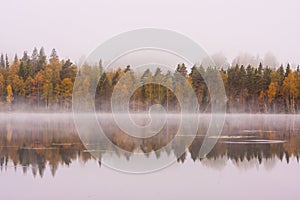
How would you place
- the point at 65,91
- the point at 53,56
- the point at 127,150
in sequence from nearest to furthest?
the point at 127,150 < the point at 65,91 < the point at 53,56

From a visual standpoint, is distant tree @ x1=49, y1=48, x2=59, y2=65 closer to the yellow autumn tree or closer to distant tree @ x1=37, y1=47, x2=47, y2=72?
distant tree @ x1=37, y1=47, x2=47, y2=72

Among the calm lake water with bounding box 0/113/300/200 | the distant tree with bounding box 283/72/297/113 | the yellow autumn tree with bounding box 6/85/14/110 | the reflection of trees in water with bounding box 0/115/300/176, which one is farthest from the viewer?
the distant tree with bounding box 283/72/297/113

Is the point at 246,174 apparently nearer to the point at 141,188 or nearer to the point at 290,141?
the point at 141,188

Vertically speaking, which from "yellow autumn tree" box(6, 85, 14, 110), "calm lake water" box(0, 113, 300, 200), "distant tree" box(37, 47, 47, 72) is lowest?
"calm lake water" box(0, 113, 300, 200)

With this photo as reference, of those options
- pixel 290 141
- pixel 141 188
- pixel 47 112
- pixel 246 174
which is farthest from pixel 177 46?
pixel 47 112

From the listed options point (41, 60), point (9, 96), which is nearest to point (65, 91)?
point (9, 96)

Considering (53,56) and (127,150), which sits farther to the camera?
(53,56)

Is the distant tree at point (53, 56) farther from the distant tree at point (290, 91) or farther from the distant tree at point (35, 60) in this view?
the distant tree at point (290, 91)

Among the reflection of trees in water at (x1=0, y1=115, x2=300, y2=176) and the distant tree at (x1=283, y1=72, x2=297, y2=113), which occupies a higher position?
the distant tree at (x1=283, y1=72, x2=297, y2=113)

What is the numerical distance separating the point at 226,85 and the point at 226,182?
160 ft

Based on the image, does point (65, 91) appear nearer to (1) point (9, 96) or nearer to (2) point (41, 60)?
(1) point (9, 96)

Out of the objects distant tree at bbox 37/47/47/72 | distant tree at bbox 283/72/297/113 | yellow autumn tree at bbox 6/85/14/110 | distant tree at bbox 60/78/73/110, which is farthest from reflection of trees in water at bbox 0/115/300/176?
distant tree at bbox 37/47/47/72

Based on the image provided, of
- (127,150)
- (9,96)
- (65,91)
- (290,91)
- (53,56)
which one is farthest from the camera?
(53,56)

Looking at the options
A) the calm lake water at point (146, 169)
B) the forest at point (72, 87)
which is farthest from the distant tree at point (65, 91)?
the calm lake water at point (146, 169)
